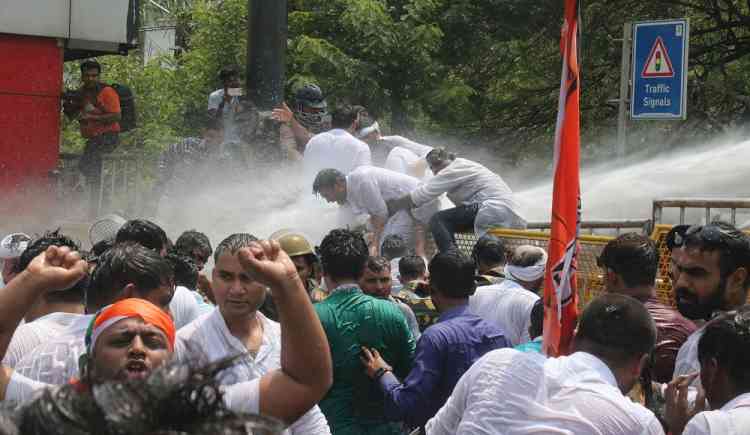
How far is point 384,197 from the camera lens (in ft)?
38.7

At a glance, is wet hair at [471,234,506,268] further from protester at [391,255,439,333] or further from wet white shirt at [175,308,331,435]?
wet white shirt at [175,308,331,435]

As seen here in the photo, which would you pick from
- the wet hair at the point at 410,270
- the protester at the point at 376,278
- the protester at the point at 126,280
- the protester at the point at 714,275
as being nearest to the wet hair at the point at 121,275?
the protester at the point at 126,280

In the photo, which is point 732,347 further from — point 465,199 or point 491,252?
point 465,199

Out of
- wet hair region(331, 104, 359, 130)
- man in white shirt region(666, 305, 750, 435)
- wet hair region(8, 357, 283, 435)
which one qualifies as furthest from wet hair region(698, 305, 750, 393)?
wet hair region(331, 104, 359, 130)

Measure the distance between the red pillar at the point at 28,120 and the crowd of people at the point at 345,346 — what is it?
639 centimetres

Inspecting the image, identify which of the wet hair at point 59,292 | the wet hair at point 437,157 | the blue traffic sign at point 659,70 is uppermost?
the blue traffic sign at point 659,70

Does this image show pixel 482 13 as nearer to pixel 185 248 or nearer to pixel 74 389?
pixel 185 248

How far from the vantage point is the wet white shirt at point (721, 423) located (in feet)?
11.0

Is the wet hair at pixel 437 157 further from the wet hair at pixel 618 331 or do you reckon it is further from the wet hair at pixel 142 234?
the wet hair at pixel 618 331

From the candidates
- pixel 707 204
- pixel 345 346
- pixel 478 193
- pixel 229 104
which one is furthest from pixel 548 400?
pixel 229 104

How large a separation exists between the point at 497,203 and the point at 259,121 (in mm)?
3050

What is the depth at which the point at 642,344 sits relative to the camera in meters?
3.65

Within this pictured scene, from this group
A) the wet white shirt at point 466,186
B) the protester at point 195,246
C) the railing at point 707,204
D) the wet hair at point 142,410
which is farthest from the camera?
the wet white shirt at point 466,186

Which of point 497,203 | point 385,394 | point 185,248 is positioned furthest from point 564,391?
point 497,203
